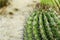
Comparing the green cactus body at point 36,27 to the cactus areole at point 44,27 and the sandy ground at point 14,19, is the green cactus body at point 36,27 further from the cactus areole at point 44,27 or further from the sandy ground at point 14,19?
the sandy ground at point 14,19

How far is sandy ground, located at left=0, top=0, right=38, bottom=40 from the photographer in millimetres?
3348

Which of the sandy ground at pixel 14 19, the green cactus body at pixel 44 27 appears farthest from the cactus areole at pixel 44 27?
the sandy ground at pixel 14 19

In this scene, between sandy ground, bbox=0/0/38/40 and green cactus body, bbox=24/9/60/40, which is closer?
green cactus body, bbox=24/9/60/40

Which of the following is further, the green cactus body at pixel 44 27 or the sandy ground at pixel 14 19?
the sandy ground at pixel 14 19

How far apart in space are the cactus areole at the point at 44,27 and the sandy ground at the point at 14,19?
0.43m

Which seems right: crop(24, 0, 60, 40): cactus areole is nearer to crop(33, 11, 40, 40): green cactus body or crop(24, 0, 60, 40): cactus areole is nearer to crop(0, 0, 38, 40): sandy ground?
crop(33, 11, 40, 40): green cactus body

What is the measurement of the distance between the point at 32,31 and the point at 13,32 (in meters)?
0.65

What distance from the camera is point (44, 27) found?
276 cm

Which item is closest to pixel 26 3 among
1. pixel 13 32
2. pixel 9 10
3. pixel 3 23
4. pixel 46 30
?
pixel 9 10

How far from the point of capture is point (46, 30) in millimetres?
2729

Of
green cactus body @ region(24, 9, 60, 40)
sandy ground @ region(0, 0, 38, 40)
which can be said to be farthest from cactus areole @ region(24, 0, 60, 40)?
sandy ground @ region(0, 0, 38, 40)

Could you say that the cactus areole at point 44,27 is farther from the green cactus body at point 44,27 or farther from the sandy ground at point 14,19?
the sandy ground at point 14,19

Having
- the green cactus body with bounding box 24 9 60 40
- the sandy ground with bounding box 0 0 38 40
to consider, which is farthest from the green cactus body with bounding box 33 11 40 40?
the sandy ground with bounding box 0 0 38 40

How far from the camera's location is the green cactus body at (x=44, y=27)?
2.71 meters
